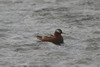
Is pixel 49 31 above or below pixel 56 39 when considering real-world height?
below

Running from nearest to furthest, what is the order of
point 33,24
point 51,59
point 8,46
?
point 51,59 < point 8,46 < point 33,24

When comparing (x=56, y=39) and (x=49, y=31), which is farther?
(x=49, y=31)

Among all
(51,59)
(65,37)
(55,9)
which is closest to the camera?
(51,59)

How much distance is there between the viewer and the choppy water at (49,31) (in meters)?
17.0

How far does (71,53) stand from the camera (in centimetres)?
1783

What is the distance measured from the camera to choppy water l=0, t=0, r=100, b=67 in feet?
55.9

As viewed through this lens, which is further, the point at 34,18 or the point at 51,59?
the point at 34,18

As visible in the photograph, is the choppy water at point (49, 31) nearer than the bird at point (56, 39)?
Yes

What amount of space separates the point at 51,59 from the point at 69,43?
2.46m

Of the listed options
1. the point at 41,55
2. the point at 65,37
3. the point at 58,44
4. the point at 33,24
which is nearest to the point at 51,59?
the point at 41,55

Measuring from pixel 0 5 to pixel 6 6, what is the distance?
497mm

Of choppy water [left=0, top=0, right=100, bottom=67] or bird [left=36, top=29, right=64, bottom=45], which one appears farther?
bird [left=36, top=29, right=64, bottom=45]

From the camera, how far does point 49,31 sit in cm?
2138

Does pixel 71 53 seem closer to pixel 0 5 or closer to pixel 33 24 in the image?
pixel 33 24
